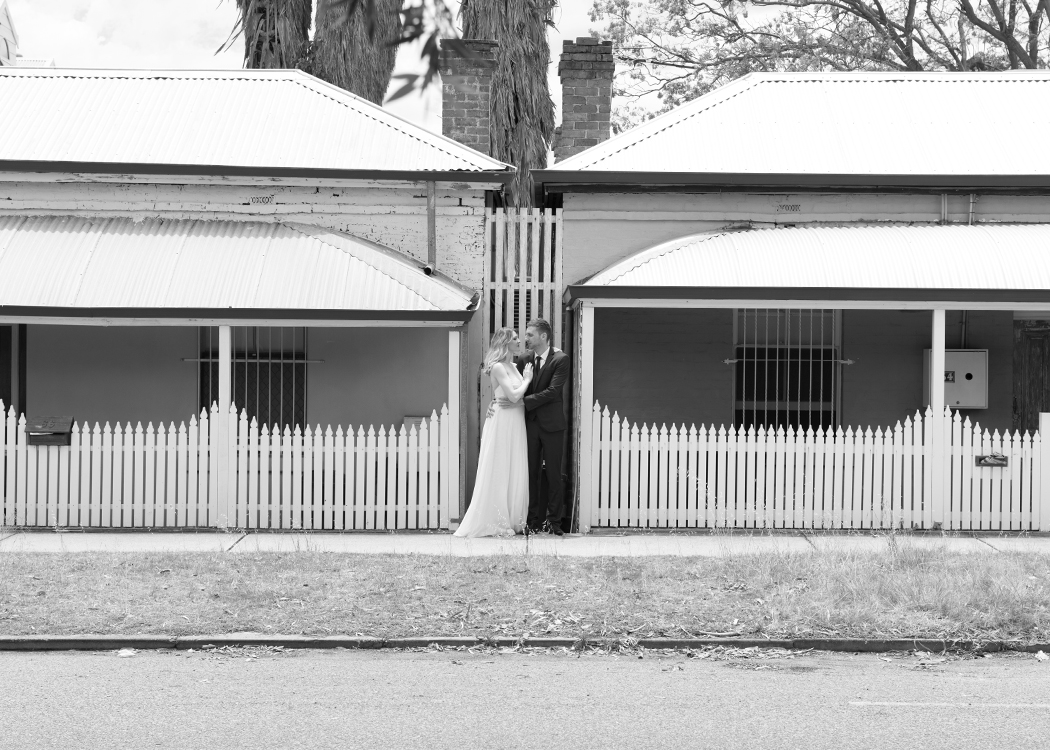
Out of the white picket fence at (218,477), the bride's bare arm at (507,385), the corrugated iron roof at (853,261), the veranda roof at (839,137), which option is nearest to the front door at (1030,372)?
the corrugated iron roof at (853,261)

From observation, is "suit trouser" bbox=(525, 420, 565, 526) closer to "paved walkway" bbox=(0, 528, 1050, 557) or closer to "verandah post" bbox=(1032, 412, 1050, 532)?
"paved walkway" bbox=(0, 528, 1050, 557)

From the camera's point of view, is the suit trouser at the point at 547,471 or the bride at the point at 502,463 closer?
the bride at the point at 502,463

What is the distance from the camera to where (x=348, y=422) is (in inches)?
530

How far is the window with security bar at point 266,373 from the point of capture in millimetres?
13312

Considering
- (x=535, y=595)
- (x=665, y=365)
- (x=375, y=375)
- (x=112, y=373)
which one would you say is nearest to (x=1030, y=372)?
(x=665, y=365)

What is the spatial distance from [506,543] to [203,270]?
4076mm

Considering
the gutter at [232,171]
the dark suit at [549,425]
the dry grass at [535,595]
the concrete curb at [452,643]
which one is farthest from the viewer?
the gutter at [232,171]

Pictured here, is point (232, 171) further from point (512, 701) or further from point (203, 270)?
point (512, 701)

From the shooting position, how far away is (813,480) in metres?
11.1

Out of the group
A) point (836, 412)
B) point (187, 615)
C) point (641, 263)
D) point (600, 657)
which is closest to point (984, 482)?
point (836, 412)

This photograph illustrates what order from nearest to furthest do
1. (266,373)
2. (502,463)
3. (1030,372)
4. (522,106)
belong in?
(502,463)
(266,373)
(1030,372)
(522,106)

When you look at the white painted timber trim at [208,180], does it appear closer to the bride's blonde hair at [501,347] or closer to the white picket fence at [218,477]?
the bride's blonde hair at [501,347]

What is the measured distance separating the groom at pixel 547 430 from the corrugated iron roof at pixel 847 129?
2565 millimetres

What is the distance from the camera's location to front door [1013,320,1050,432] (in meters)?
13.8
